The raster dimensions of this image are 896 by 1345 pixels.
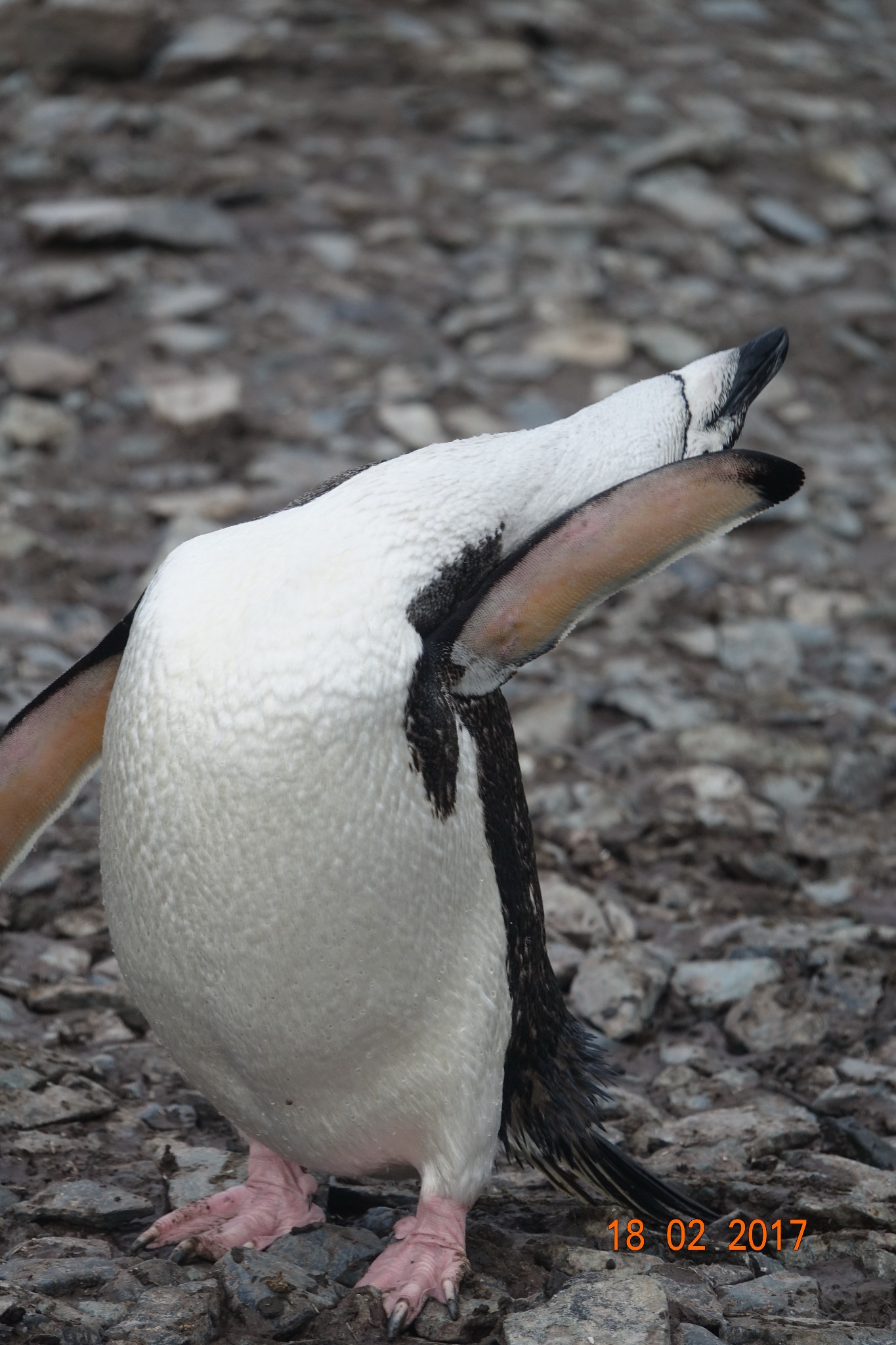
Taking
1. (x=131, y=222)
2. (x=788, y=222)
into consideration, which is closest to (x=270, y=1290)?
(x=131, y=222)

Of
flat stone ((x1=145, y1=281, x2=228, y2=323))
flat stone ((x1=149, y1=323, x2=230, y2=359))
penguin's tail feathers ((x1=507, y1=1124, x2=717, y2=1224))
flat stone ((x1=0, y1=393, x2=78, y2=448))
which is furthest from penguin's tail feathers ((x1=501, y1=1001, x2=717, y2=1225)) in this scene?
flat stone ((x1=145, y1=281, x2=228, y2=323))

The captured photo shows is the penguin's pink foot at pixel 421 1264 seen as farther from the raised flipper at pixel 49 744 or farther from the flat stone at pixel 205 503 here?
the flat stone at pixel 205 503

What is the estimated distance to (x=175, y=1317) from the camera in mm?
2033

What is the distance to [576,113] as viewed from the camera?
7.89 metres

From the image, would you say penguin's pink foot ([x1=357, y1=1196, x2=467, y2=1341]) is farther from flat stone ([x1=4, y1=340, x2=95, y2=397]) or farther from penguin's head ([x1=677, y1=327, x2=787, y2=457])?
flat stone ([x1=4, y1=340, x2=95, y2=397])

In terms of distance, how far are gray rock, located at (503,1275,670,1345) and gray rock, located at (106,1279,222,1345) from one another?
0.37 meters

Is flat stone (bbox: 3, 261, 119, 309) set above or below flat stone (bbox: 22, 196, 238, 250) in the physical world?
below

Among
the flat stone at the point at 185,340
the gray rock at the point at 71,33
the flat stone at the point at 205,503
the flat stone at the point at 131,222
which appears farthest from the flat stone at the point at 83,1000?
the gray rock at the point at 71,33

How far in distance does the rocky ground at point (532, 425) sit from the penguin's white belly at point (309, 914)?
24cm

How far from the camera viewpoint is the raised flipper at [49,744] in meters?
2.38

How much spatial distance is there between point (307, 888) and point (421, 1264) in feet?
1.77

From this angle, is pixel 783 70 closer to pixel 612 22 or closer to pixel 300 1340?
pixel 612 22

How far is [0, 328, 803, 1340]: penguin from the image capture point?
2.03 metres

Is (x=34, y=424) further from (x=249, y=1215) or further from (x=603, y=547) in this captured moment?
(x=603, y=547)
